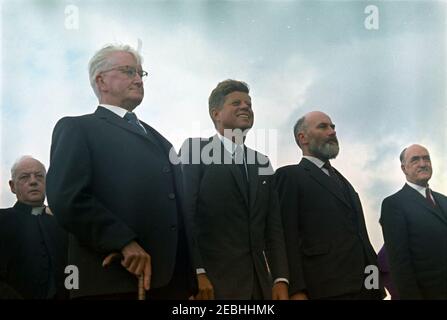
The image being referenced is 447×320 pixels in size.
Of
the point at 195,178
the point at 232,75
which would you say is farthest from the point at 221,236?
the point at 232,75

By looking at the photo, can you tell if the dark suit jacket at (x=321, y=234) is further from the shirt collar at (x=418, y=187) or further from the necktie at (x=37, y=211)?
the necktie at (x=37, y=211)

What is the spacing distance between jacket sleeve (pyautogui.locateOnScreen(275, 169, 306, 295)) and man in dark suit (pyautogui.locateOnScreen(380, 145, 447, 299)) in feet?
1.44

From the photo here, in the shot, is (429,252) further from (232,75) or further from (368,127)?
(232,75)

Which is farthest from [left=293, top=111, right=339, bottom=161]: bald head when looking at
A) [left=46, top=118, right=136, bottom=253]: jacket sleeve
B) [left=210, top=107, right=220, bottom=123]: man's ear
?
[left=46, top=118, right=136, bottom=253]: jacket sleeve

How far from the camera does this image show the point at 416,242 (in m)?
3.66

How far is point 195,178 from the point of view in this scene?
11.6ft

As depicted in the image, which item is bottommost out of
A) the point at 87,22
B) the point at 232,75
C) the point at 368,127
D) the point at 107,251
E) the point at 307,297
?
the point at 307,297

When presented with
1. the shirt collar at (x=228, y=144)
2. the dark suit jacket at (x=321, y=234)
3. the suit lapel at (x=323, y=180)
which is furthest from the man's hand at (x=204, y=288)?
the suit lapel at (x=323, y=180)

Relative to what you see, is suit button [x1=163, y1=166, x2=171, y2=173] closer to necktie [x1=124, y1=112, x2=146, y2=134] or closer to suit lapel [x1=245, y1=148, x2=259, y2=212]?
necktie [x1=124, y1=112, x2=146, y2=134]

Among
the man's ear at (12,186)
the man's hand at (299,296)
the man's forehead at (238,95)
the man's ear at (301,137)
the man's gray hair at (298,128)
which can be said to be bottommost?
the man's hand at (299,296)

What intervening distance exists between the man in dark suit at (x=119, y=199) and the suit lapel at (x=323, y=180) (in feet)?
2.21

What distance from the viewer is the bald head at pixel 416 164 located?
3762mm

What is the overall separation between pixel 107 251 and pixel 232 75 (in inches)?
45.6

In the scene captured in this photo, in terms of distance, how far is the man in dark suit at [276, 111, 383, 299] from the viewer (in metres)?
3.53
